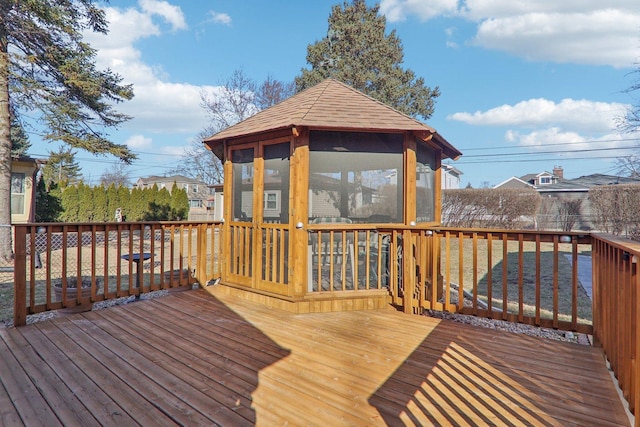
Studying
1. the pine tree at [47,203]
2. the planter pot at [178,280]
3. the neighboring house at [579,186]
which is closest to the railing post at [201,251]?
the planter pot at [178,280]

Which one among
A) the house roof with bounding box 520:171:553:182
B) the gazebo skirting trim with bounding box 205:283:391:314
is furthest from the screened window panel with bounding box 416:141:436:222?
the house roof with bounding box 520:171:553:182

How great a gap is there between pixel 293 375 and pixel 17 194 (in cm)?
1336

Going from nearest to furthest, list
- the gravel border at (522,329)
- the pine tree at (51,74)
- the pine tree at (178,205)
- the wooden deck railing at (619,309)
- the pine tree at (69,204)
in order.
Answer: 1. the wooden deck railing at (619,309)
2. the gravel border at (522,329)
3. the pine tree at (51,74)
4. the pine tree at (69,204)
5. the pine tree at (178,205)

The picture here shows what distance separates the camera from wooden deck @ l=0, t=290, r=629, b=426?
1.79 m

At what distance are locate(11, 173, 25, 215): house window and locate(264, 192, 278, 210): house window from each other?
11.6 meters

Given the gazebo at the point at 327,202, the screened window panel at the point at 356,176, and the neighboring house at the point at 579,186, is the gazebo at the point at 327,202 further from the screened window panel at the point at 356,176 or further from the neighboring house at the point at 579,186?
the neighboring house at the point at 579,186

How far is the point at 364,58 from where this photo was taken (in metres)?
12.8

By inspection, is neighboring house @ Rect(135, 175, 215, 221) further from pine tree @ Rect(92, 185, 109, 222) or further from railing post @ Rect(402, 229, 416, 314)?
railing post @ Rect(402, 229, 416, 314)

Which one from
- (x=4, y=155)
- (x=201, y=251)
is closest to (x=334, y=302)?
(x=201, y=251)

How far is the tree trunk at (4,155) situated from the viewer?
295 inches

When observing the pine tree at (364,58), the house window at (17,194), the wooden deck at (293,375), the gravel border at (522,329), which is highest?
the pine tree at (364,58)

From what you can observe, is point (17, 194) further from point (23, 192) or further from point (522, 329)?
point (522, 329)

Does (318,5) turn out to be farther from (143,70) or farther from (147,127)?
(147,127)

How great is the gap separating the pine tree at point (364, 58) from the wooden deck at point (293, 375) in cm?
1115
